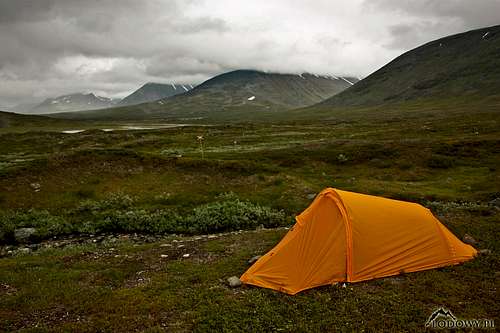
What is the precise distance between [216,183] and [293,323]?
2144 centimetres

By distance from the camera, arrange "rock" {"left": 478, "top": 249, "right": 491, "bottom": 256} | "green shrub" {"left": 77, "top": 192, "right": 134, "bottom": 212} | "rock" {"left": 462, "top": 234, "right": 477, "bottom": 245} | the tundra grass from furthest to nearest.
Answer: "green shrub" {"left": 77, "top": 192, "right": 134, "bottom": 212} < "rock" {"left": 462, "top": 234, "right": 477, "bottom": 245} < "rock" {"left": 478, "top": 249, "right": 491, "bottom": 256} < the tundra grass

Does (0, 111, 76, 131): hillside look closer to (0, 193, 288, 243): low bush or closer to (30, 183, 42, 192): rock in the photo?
(30, 183, 42, 192): rock

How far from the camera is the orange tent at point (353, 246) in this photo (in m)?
14.0

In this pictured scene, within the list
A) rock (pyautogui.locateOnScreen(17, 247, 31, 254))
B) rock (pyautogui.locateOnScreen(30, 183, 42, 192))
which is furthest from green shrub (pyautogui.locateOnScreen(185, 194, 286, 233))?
rock (pyautogui.locateOnScreen(30, 183, 42, 192))

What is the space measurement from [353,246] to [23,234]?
64.2 ft

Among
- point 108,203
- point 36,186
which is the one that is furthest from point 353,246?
point 36,186

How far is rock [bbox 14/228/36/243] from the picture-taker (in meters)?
22.5

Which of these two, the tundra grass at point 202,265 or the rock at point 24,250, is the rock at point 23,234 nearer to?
the rock at point 24,250

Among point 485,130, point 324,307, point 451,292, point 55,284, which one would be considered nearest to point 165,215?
point 55,284

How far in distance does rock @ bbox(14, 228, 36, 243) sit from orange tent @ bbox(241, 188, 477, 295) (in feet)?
50.7

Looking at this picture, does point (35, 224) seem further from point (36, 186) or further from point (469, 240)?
point (469, 240)

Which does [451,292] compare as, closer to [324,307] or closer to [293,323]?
[324,307]

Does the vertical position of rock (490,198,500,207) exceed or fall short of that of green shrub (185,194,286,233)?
it exceeds it

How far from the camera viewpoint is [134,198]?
2872cm
